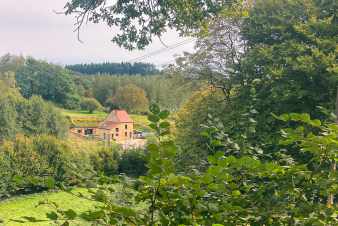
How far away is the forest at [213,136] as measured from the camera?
1492 millimetres

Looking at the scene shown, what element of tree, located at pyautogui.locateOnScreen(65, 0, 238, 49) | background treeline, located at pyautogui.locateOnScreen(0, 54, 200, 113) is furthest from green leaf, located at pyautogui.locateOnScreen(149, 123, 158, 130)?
background treeline, located at pyautogui.locateOnScreen(0, 54, 200, 113)

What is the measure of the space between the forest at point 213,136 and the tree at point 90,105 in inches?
938

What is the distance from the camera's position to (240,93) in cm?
1346

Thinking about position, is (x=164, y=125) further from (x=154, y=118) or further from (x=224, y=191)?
(x=224, y=191)

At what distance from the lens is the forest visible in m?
1.49

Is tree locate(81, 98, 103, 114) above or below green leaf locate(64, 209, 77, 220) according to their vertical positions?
Result: below

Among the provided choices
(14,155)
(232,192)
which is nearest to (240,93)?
(232,192)

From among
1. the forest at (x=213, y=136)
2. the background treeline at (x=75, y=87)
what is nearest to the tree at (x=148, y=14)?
the forest at (x=213, y=136)

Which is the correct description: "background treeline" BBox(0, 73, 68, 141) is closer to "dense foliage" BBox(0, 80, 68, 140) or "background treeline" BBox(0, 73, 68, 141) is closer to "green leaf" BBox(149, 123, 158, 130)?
"dense foliage" BBox(0, 80, 68, 140)

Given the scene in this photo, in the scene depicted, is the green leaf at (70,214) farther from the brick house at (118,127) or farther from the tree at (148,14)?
the brick house at (118,127)

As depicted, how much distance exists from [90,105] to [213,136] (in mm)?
66720

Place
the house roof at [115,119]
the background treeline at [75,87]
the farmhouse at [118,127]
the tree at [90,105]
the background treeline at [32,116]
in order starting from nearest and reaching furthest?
the background treeline at [32,116] < the farmhouse at [118,127] < the house roof at [115,119] < the background treeline at [75,87] < the tree at [90,105]

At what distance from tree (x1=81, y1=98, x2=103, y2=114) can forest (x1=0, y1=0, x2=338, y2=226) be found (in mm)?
23813

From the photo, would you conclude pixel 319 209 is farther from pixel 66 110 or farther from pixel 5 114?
pixel 66 110
